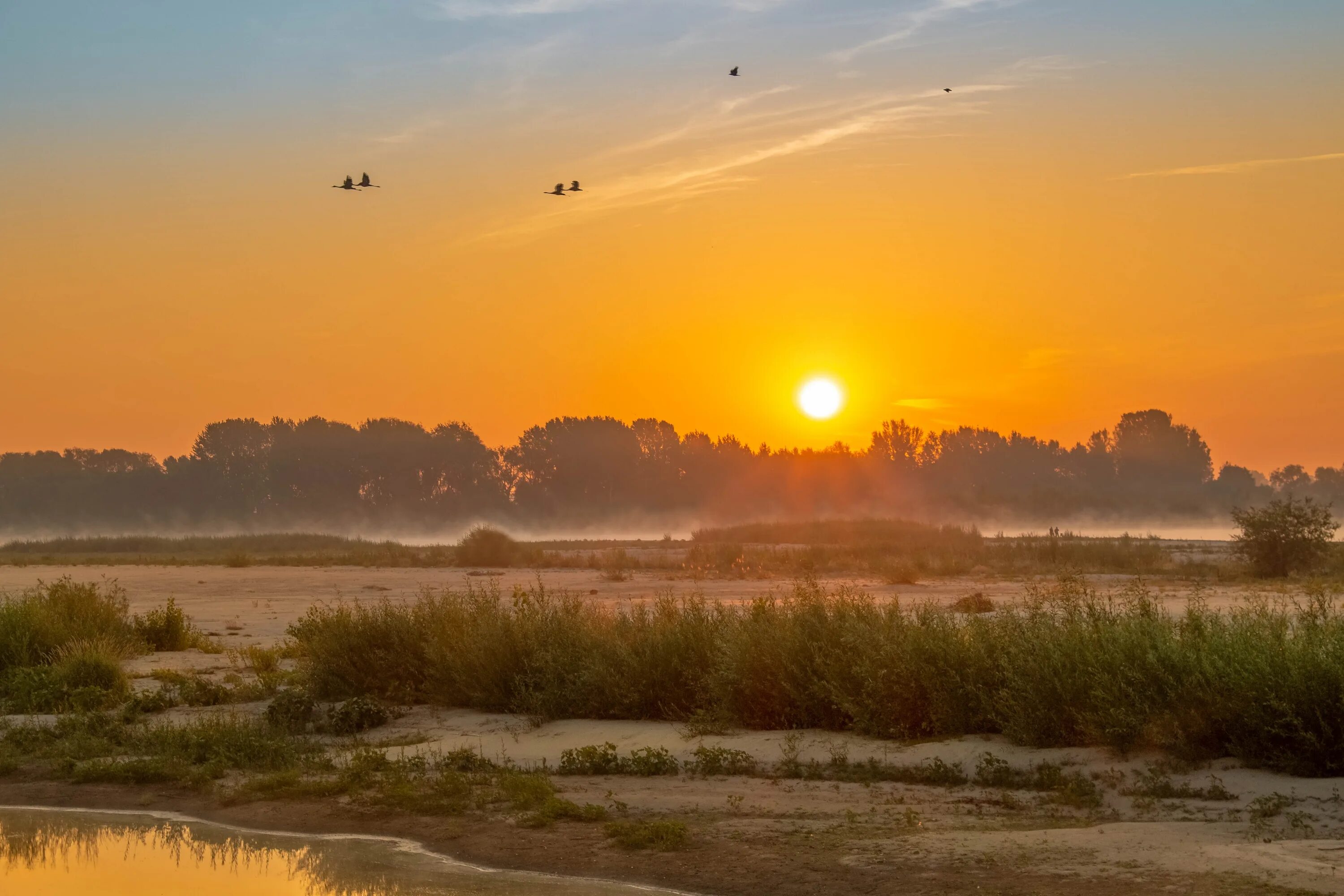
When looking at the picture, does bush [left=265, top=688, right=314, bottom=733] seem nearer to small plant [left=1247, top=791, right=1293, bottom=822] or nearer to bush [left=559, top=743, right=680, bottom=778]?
bush [left=559, top=743, right=680, bottom=778]

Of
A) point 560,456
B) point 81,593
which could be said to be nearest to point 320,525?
point 560,456

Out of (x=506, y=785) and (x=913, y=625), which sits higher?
(x=913, y=625)

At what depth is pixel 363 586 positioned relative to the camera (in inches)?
1700

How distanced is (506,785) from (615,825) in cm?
203

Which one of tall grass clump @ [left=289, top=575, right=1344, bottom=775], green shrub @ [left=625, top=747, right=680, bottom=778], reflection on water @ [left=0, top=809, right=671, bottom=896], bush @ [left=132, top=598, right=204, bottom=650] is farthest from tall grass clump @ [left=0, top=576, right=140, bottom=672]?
green shrub @ [left=625, top=747, right=680, bottom=778]

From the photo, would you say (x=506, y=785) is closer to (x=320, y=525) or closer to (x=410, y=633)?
(x=410, y=633)

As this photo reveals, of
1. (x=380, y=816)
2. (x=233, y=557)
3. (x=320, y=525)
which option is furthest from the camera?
(x=320, y=525)

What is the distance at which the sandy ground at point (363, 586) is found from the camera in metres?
32.8

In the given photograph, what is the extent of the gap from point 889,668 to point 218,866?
290 inches

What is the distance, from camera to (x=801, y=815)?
12172 mm

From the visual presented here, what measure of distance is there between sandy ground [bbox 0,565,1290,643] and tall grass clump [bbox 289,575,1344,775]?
999 cm

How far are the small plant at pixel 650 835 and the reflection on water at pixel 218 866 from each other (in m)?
0.74

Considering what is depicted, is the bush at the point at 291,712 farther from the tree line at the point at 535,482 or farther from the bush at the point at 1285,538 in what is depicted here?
the tree line at the point at 535,482

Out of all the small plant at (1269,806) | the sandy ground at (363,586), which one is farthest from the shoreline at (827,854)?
the sandy ground at (363,586)
